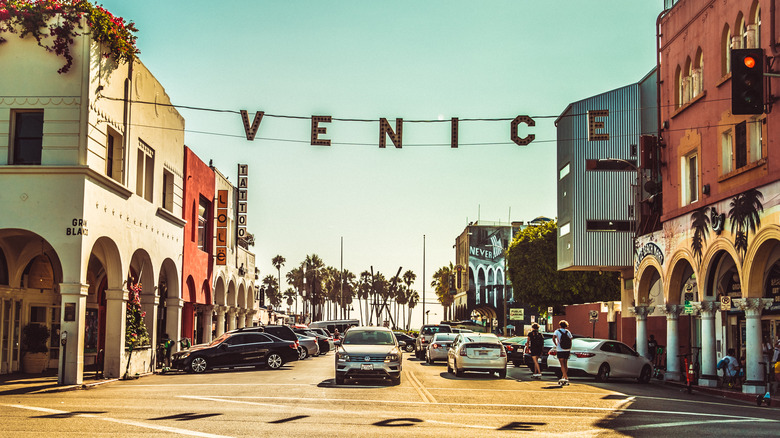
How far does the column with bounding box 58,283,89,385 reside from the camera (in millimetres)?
22141

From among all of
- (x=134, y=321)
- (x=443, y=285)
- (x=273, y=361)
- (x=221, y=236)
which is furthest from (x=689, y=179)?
(x=443, y=285)

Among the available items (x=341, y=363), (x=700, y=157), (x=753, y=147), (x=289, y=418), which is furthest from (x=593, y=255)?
(x=289, y=418)

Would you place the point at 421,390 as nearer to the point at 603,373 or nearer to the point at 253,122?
the point at 253,122

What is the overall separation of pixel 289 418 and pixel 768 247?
1473cm

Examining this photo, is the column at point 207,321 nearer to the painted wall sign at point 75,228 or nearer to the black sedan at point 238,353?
the black sedan at point 238,353

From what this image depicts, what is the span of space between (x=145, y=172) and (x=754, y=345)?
68.4 feet

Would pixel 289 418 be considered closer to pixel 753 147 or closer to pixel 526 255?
pixel 753 147

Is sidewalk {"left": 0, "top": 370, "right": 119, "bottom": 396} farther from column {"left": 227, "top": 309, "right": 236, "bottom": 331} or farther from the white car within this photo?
column {"left": 227, "top": 309, "right": 236, "bottom": 331}

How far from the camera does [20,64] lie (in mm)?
23094

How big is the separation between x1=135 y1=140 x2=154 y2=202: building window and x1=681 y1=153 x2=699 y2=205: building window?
1864cm

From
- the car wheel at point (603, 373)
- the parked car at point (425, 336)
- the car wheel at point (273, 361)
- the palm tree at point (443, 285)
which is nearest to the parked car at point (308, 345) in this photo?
the parked car at point (425, 336)

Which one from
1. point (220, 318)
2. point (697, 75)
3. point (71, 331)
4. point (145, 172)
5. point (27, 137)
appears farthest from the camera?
point (220, 318)

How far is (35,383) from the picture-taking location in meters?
22.8

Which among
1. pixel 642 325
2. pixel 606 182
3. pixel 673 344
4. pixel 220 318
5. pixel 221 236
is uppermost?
pixel 606 182
